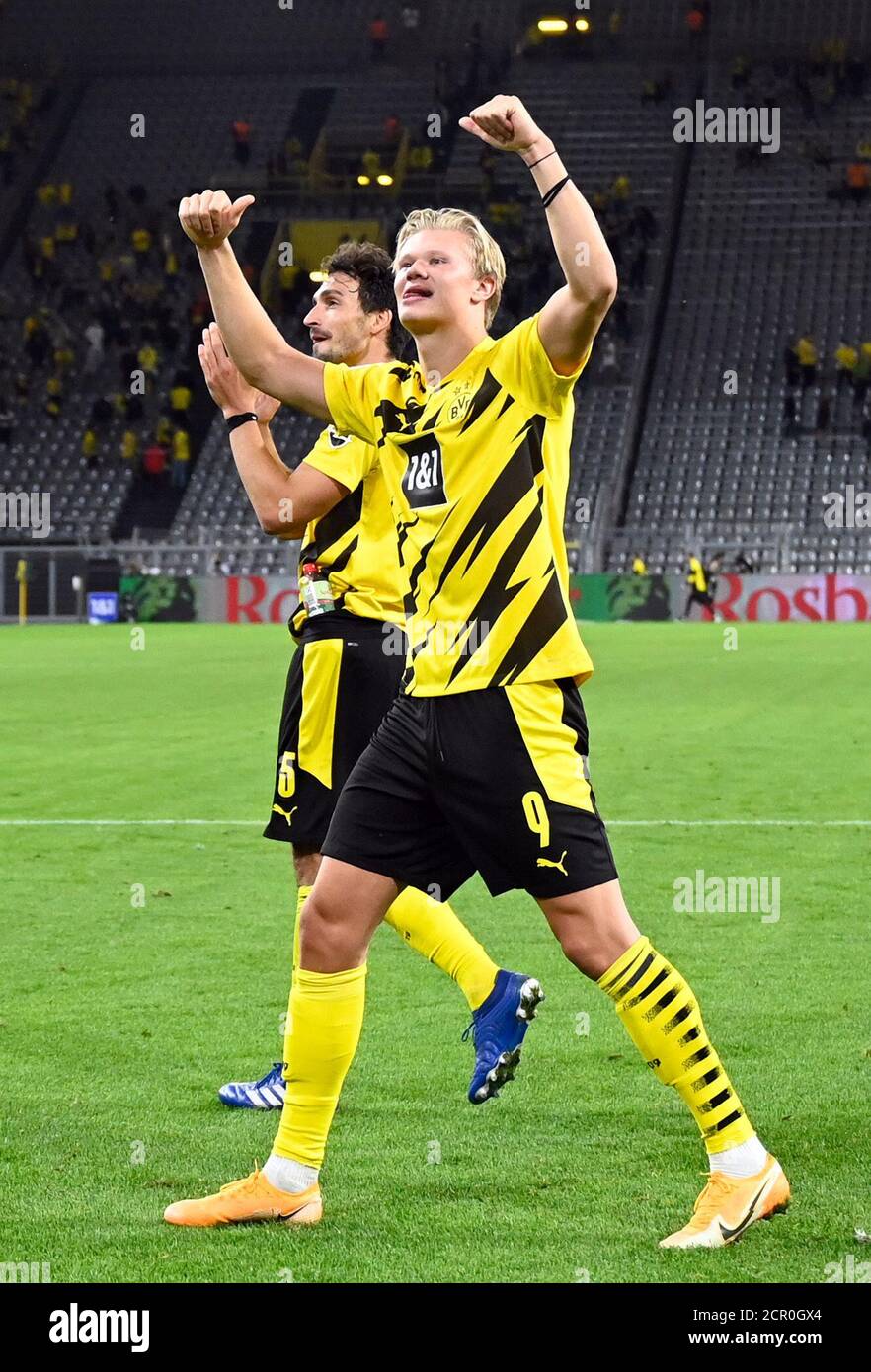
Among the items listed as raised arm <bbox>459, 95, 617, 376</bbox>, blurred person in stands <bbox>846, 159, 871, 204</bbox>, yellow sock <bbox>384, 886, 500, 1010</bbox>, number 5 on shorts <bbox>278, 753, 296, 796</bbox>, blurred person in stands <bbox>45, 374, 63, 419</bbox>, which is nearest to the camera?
raised arm <bbox>459, 95, 617, 376</bbox>

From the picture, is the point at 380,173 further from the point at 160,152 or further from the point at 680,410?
the point at 680,410

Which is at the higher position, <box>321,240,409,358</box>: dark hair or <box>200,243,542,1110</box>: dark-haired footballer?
<box>321,240,409,358</box>: dark hair

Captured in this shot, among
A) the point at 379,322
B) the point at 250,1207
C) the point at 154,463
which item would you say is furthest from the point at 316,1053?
the point at 154,463

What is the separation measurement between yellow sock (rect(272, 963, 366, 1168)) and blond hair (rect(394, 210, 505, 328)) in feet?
5.06

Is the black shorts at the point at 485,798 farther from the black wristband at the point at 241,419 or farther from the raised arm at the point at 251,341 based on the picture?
the black wristband at the point at 241,419

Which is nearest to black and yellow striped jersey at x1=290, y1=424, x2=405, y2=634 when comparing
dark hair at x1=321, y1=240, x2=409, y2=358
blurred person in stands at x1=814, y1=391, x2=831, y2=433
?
dark hair at x1=321, y1=240, x2=409, y2=358

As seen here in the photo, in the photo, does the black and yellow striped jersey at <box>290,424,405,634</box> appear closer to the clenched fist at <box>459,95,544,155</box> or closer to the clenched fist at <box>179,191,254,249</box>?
the clenched fist at <box>179,191,254,249</box>

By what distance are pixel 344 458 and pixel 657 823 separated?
5.93 m

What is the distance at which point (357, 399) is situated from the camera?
14.7ft

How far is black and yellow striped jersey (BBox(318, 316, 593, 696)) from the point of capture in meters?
4.16

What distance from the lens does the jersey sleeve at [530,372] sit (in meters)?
4.08

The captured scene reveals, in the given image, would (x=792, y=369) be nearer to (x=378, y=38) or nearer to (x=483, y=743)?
(x=378, y=38)

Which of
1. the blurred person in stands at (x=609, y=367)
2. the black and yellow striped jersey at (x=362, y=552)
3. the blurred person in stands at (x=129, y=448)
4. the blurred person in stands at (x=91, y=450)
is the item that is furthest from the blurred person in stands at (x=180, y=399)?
the black and yellow striped jersey at (x=362, y=552)

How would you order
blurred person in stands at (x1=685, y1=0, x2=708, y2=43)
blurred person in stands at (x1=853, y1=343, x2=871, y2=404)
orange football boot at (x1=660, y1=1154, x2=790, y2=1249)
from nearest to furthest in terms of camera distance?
orange football boot at (x1=660, y1=1154, x2=790, y2=1249), blurred person in stands at (x1=853, y1=343, x2=871, y2=404), blurred person in stands at (x1=685, y1=0, x2=708, y2=43)
